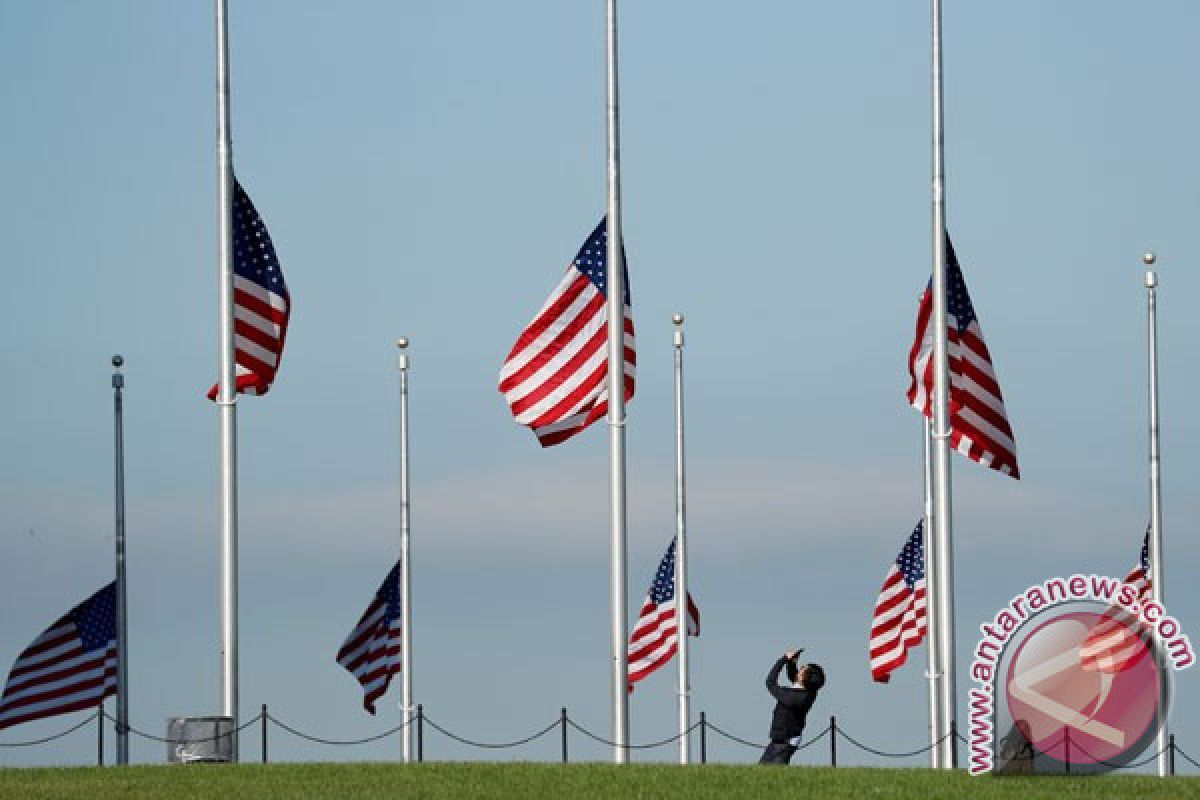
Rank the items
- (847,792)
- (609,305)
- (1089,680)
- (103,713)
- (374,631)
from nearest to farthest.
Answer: (847,792) < (1089,680) < (609,305) < (103,713) < (374,631)

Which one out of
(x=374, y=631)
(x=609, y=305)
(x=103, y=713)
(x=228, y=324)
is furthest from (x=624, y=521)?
(x=374, y=631)

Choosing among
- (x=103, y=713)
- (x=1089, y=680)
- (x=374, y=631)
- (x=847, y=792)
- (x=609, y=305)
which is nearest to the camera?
(x=847, y=792)

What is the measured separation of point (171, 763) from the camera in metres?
34.6

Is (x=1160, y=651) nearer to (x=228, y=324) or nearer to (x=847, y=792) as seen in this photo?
(x=847, y=792)

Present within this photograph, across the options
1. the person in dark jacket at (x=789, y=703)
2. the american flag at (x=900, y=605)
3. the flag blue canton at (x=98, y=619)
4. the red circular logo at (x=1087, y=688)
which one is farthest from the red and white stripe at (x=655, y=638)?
the red circular logo at (x=1087, y=688)

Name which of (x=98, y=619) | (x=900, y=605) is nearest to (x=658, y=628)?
(x=900, y=605)

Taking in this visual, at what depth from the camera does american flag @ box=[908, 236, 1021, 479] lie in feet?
122

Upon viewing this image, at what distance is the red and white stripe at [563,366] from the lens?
35.5 metres

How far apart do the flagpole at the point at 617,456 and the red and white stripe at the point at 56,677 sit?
525 inches

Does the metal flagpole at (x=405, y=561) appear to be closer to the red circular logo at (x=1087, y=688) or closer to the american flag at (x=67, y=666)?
the american flag at (x=67, y=666)

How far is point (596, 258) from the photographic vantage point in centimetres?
3609

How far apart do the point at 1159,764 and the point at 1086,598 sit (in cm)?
1462

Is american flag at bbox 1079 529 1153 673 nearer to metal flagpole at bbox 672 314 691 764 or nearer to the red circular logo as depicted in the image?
the red circular logo

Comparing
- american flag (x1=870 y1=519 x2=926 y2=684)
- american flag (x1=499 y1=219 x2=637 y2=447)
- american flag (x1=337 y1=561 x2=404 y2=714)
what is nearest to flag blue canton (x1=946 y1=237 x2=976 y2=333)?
american flag (x1=499 y1=219 x2=637 y2=447)
